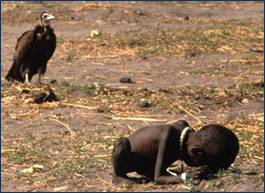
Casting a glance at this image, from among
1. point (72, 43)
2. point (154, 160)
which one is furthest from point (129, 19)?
point (154, 160)

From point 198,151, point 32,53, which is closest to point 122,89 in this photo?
point 32,53

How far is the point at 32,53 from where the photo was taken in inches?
519

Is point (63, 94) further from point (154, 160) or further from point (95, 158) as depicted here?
point (154, 160)

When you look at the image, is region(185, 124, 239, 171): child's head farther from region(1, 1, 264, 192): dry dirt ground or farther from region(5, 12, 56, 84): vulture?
region(5, 12, 56, 84): vulture

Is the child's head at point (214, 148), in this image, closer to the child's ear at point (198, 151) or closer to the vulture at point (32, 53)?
the child's ear at point (198, 151)

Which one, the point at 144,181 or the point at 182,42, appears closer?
the point at 144,181

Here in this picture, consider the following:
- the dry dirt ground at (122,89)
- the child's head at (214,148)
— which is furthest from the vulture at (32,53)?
the child's head at (214,148)

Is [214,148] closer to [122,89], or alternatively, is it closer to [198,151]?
[198,151]

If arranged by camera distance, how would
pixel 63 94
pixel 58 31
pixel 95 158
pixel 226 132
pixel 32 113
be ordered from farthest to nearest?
1. pixel 58 31
2. pixel 63 94
3. pixel 32 113
4. pixel 95 158
5. pixel 226 132

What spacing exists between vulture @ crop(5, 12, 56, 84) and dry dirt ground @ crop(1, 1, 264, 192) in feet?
1.64

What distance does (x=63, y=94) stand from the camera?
1141 cm

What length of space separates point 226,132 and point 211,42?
10450 millimetres

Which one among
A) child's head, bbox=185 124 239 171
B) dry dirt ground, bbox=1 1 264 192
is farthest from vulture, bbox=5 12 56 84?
child's head, bbox=185 124 239 171

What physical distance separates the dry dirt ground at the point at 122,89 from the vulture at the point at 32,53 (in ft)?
1.64
